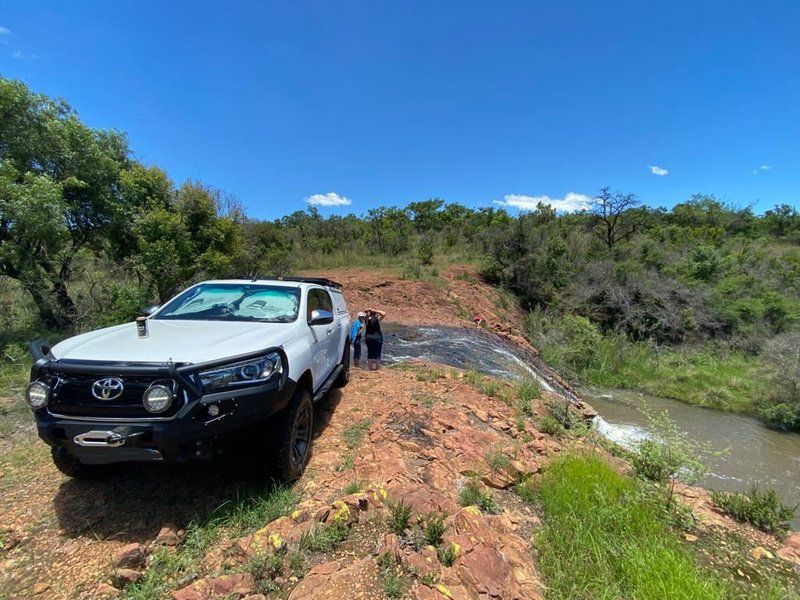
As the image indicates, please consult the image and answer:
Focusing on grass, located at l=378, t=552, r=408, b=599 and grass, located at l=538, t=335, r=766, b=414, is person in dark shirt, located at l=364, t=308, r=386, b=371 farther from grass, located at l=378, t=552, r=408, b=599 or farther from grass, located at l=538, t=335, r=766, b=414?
grass, located at l=538, t=335, r=766, b=414

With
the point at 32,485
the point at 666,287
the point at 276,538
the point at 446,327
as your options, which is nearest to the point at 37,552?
the point at 32,485

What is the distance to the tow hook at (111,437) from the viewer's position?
8.91 ft

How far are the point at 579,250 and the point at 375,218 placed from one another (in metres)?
16.6

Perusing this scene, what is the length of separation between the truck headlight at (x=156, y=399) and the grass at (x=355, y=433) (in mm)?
2170

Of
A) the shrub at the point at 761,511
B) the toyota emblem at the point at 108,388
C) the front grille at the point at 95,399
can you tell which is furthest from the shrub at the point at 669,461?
the toyota emblem at the point at 108,388

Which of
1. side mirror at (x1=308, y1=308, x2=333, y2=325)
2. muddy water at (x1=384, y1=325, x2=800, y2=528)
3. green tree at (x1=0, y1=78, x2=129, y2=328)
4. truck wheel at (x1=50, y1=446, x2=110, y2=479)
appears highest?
green tree at (x1=0, y1=78, x2=129, y2=328)

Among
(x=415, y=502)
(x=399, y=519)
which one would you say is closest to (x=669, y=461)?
(x=415, y=502)

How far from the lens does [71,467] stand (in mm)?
3416

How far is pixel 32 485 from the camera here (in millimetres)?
3688

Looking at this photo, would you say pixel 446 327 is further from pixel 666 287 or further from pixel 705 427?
pixel 666 287

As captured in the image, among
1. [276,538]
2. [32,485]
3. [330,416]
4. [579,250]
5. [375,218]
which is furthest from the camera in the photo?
[375,218]

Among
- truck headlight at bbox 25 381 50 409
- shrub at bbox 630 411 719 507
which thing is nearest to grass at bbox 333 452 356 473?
truck headlight at bbox 25 381 50 409

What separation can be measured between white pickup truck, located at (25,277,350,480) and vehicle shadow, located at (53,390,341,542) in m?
0.21

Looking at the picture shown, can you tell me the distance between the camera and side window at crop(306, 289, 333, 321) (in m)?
4.70
